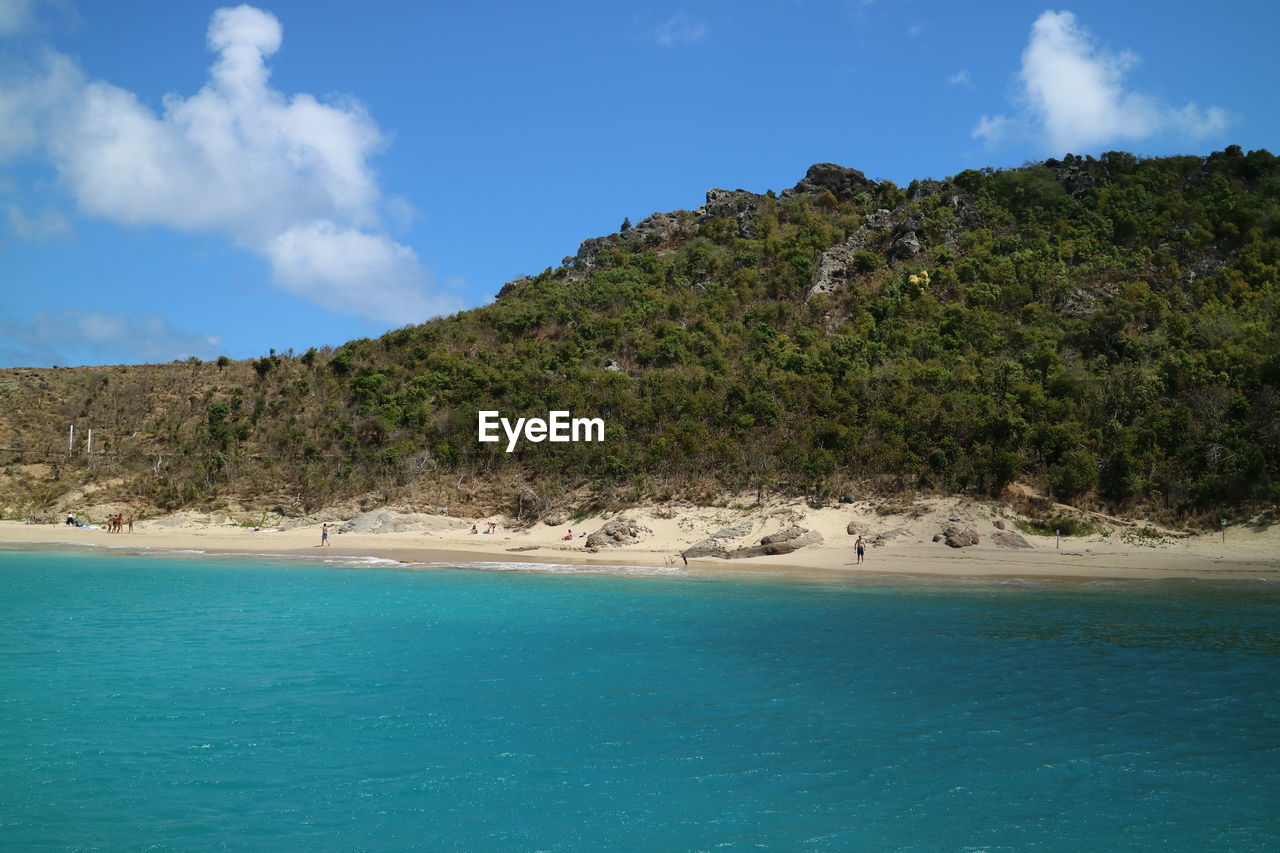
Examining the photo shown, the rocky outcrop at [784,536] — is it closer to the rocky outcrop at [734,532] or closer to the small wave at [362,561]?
the rocky outcrop at [734,532]

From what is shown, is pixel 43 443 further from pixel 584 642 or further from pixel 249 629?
pixel 584 642

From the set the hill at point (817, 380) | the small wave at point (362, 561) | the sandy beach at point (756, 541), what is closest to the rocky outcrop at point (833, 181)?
the hill at point (817, 380)

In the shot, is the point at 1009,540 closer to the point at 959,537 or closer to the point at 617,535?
the point at 959,537

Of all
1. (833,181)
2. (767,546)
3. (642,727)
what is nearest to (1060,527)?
(767,546)

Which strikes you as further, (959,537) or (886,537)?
(886,537)

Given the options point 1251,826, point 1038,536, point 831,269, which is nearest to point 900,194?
point 831,269

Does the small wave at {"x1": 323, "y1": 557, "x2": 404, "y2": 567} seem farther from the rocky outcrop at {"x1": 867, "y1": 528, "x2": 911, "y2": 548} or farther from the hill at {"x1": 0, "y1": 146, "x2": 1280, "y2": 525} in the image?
the rocky outcrop at {"x1": 867, "y1": 528, "x2": 911, "y2": 548}

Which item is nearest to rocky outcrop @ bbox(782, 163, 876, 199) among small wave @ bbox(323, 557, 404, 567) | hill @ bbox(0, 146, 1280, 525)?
hill @ bbox(0, 146, 1280, 525)

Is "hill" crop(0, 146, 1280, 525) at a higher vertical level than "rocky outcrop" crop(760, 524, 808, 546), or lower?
higher
